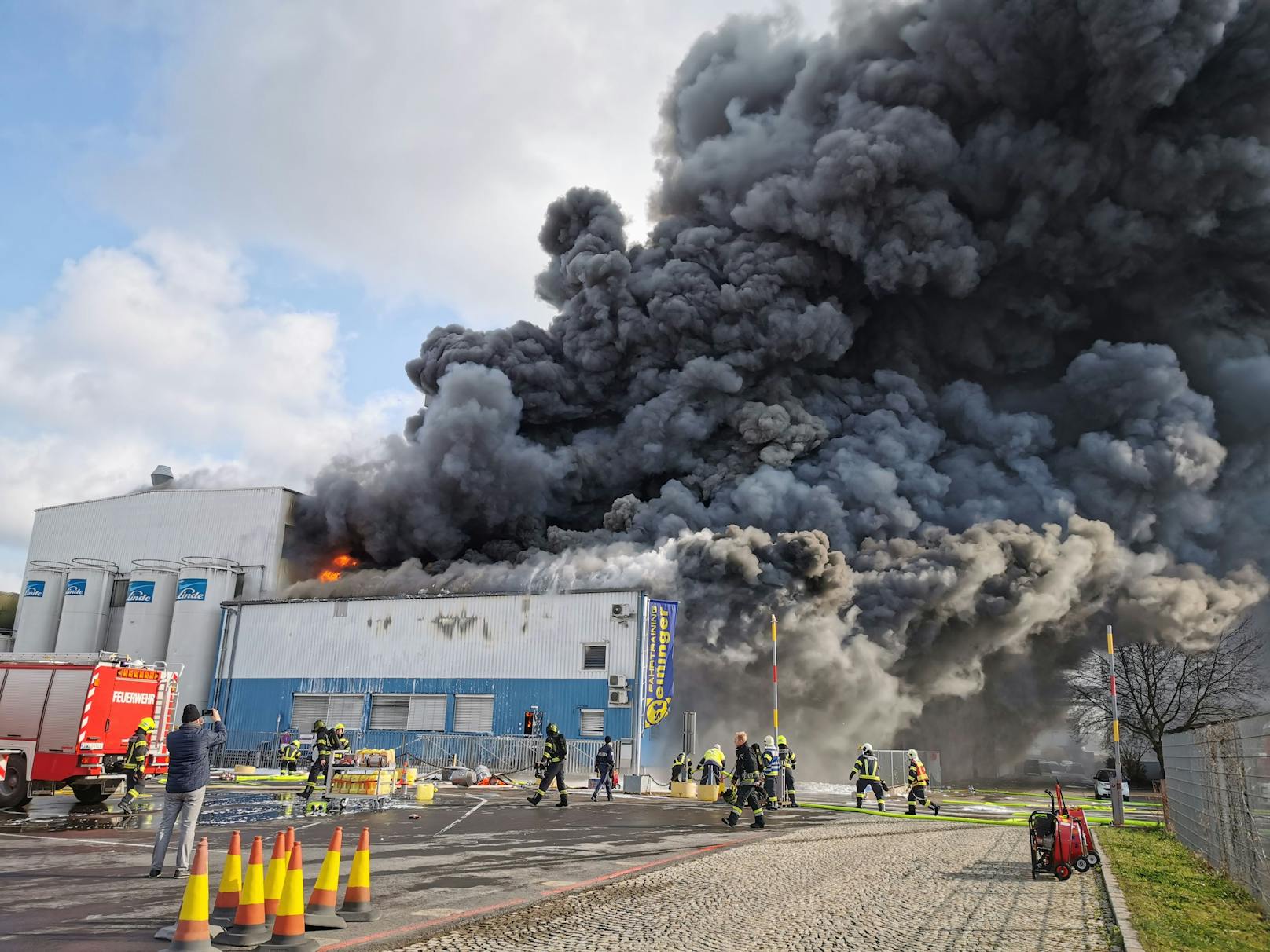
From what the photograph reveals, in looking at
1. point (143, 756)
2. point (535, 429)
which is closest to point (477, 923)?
point (143, 756)

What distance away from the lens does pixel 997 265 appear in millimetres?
39531

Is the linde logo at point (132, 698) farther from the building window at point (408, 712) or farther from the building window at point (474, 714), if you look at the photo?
the building window at point (408, 712)

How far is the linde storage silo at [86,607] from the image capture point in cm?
4297

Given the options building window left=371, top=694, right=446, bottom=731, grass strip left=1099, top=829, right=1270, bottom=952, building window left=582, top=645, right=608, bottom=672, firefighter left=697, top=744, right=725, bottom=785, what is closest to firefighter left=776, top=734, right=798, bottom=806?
firefighter left=697, top=744, right=725, bottom=785

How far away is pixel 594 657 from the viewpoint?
30.7 metres

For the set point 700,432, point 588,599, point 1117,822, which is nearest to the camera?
point 1117,822

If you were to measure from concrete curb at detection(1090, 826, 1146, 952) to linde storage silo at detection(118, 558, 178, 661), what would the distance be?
1556 inches

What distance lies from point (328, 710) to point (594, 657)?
10995mm

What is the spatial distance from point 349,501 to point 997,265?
3025cm

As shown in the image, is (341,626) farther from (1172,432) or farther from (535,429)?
(1172,432)

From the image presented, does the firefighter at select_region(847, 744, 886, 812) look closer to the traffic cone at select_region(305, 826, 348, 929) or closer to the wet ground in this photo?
the wet ground

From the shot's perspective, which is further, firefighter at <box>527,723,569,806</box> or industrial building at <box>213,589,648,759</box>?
industrial building at <box>213,589,648,759</box>

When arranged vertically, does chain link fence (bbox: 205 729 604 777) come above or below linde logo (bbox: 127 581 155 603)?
below

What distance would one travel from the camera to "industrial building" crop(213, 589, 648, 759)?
99.3ft
